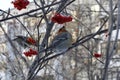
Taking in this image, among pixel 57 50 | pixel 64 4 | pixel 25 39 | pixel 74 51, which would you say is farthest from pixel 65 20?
pixel 74 51

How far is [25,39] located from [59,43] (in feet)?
1.69

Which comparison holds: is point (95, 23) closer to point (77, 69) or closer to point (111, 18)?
point (77, 69)

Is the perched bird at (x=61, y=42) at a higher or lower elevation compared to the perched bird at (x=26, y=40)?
lower

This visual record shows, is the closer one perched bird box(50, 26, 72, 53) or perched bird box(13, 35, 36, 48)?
perched bird box(50, 26, 72, 53)

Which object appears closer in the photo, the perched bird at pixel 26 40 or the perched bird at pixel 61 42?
the perched bird at pixel 61 42

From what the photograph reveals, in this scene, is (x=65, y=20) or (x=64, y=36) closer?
(x=65, y=20)

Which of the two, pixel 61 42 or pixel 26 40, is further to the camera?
pixel 26 40

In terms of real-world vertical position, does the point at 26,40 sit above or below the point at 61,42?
above

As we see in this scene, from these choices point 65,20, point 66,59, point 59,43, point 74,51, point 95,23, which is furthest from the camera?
point 95,23

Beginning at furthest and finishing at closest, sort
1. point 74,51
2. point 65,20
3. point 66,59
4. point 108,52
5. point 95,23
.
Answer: point 95,23, point 66,59, point 74,51, point 65,20, point 108,52

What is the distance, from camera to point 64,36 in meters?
2.67

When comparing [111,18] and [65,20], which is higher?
[65,20]

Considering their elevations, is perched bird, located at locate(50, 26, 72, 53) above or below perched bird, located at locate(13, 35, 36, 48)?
below

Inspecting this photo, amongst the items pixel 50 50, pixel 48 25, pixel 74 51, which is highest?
pixel 74 51
